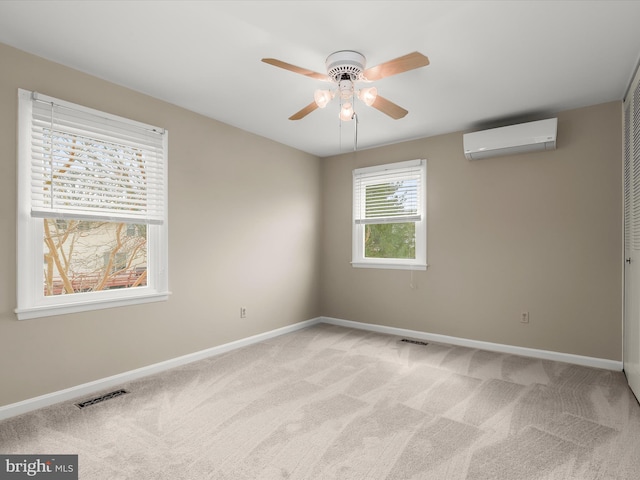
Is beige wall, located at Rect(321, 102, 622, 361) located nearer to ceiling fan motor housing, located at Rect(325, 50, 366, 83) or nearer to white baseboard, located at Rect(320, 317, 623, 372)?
white baseboard, located at Rect(320, 317, 623, 372)

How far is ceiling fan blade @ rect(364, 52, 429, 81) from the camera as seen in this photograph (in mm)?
1974

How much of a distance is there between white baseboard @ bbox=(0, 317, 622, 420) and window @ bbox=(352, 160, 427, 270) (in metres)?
0.86

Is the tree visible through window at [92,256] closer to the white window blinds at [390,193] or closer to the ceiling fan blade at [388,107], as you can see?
the ceiling fan blade at [388,107]

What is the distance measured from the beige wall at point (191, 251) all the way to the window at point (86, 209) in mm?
80

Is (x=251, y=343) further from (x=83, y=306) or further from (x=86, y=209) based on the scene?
(x=86, y=209)

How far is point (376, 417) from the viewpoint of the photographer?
2.45 meters

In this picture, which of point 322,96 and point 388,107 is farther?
point 388,107

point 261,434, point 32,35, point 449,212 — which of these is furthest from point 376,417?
point 32,35

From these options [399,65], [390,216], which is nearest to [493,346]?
[390,216]

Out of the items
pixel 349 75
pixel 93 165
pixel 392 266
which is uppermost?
pixel 349 75

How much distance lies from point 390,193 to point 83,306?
3590 mm

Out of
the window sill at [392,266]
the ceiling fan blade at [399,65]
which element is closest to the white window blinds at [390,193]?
the window sill at [392,266]

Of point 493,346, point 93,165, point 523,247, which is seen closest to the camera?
point 93,165

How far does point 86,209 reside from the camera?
9.08ft
